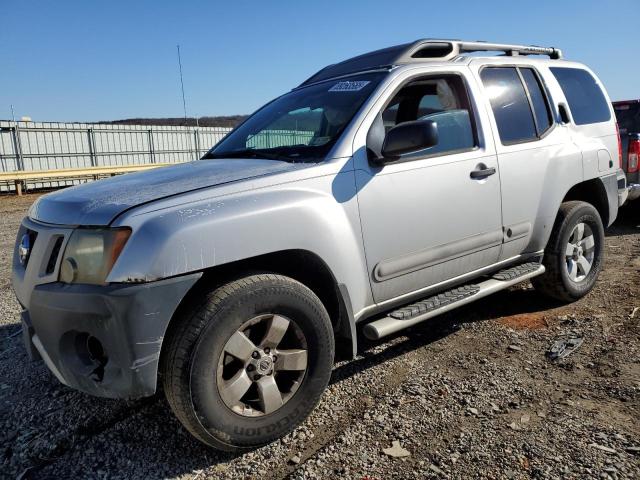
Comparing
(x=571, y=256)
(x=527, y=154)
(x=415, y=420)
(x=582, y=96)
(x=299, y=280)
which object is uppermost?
(x=582, y=96)

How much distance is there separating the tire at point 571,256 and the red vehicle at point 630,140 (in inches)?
61.8

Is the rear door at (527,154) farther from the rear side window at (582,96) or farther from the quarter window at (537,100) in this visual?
the rear side window at (582,96)

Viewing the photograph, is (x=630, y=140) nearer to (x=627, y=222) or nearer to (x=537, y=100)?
(x=627, y=222)

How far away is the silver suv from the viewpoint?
2.14 meters

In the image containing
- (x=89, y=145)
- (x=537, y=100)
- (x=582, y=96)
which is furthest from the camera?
(x=89, y=145)

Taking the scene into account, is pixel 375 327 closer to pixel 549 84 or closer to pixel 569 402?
pixel 569 402

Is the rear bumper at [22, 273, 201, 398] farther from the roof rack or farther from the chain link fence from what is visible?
the chain link fence

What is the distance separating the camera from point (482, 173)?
332 centimetres

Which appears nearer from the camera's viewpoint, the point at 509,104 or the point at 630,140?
the point at 509,104

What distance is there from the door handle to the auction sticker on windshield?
91 cm

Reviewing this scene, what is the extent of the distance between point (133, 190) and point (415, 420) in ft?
6.16

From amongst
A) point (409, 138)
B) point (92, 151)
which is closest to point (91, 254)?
point (409, 138)

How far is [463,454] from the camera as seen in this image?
91.5 inches

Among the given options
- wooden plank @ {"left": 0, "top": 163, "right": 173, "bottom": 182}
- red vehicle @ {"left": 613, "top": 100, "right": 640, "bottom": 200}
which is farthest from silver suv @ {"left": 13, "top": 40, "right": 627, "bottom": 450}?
wooden plank @ {"left": 0, "top": 163, "right": 173, "bottom": 182}
